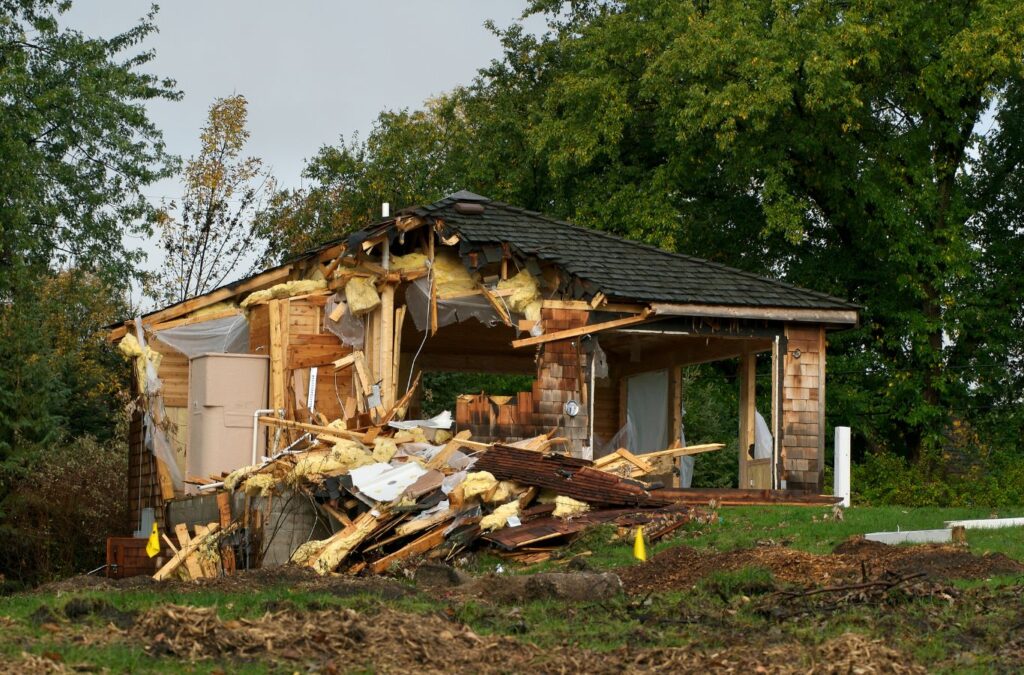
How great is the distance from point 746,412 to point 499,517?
7807mm

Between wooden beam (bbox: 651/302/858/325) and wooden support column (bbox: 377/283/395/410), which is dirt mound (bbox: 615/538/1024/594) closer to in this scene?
wooden beam (bbox: 651/302/858/325)

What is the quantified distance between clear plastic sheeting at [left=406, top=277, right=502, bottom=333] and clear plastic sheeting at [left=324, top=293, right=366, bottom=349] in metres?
0.89

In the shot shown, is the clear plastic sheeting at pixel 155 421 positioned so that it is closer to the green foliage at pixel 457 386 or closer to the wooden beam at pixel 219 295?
the wooden beam at pixel 219 295

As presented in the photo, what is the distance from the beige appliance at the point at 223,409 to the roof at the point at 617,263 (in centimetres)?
363

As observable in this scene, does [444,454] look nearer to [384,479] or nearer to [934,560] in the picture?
[384,479]

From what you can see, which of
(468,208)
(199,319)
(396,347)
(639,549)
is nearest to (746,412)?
(468,208)

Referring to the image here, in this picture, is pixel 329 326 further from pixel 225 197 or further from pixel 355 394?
pixel 225 197

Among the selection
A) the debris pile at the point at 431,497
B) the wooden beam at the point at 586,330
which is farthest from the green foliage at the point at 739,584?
the wooden beam at the point at 586,330

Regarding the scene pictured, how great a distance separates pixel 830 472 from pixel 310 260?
613 inches

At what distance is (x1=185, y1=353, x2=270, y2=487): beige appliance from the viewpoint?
21938mm

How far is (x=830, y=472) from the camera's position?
3431 centimetres

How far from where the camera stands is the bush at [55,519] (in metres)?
31.5

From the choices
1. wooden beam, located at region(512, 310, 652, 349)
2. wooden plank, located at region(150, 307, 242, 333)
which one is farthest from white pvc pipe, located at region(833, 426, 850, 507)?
wooden plank, located at region(150, 307, 242, 333)

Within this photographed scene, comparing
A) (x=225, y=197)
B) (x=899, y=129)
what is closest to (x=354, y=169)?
(x=225, y=197)
